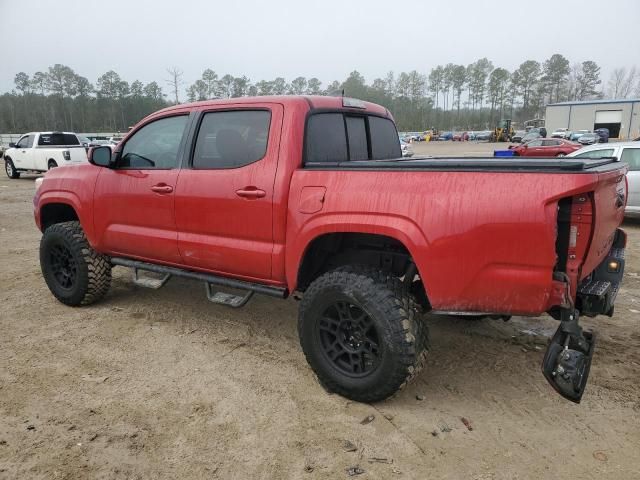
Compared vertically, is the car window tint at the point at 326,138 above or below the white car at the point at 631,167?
above

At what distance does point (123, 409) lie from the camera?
3.05m

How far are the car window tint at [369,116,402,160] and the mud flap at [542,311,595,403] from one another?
2.16 m

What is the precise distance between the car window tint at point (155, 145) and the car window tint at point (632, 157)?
8255 millimetres

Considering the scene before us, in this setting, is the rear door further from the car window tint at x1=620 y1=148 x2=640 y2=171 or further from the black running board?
the black running board

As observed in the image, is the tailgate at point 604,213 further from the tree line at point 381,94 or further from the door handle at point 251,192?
the tree line at point 381,94

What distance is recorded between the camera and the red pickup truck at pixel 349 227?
2477 millimetres

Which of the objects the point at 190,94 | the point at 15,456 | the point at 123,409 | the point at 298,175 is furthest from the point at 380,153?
the point at 190,94

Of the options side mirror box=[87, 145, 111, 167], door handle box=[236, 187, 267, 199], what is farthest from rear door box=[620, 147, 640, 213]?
side mirror box=[87, 145, 111, 167]

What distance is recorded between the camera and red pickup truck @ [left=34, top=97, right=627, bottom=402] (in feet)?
8.13

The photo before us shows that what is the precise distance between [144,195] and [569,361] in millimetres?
3294

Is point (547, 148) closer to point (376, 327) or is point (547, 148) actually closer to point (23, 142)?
point (23, 142)

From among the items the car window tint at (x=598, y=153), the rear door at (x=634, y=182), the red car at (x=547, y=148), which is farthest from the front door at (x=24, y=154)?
the red car at (x=547, y=148)

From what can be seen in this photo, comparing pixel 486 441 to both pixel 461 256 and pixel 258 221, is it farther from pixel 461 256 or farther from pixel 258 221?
pixel 258 221

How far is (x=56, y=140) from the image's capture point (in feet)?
59.3
